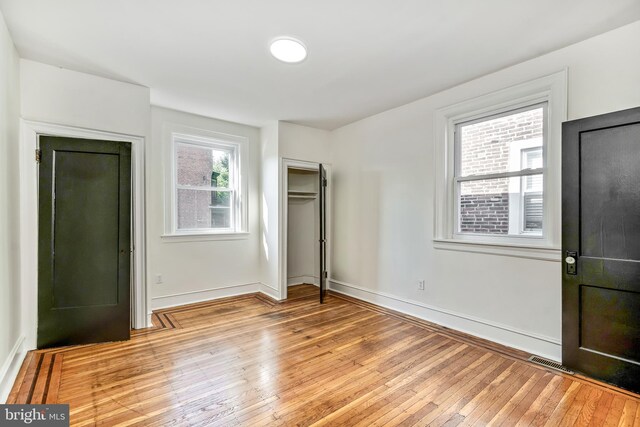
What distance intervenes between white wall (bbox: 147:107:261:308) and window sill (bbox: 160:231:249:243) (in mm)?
25

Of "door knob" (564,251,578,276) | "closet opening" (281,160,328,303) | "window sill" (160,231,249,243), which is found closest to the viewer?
"door knob" (564,251,578,276)

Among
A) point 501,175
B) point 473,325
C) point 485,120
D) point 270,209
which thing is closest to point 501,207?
point 501,175

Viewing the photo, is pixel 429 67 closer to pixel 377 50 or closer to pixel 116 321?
pixel 377 50

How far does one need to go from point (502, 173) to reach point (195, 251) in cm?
392

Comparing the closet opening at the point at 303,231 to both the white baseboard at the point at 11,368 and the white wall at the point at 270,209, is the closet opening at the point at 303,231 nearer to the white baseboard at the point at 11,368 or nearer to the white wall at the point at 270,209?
the white wall at the point at 270,209

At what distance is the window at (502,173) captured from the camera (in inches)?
114

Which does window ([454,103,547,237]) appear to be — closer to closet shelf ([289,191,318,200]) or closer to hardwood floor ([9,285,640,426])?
hardwood floor ([9,285,640,426])

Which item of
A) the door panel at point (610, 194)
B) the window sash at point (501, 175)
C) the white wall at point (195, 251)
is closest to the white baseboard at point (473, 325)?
the door panel at point (610, 194)

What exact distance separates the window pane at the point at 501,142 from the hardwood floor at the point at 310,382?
176 cm

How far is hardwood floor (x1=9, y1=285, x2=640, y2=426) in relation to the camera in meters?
1.95

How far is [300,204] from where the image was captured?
5586 mm

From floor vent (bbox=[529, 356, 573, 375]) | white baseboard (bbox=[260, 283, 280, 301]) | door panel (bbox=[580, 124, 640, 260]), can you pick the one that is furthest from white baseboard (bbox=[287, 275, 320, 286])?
door panel (bbox=[580, 124, 640, 260])

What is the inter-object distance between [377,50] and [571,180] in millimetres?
1910

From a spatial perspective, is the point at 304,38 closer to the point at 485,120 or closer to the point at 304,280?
the point at 485,120
